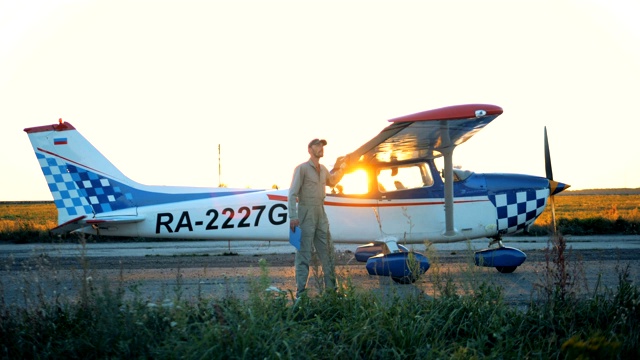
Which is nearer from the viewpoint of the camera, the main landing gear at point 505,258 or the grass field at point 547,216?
the main landing gear at point 505,258

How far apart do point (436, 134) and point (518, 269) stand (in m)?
2.97

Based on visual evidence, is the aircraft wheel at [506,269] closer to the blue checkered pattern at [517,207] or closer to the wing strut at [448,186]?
the blue checkered pattern at [517,207]

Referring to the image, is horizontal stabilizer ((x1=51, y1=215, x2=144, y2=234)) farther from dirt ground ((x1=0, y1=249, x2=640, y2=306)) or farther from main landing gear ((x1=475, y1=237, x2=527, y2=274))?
main landing gear ((x1=475, y1=237, x2=527, y2=274))

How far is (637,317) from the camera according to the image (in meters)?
5.91

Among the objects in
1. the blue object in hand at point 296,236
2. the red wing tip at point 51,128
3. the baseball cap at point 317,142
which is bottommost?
the blue object in hand at point 296,236

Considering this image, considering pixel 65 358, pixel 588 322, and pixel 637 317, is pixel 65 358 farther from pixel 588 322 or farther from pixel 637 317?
pixel 637 317

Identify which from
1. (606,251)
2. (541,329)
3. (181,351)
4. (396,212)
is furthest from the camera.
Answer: (606,251)

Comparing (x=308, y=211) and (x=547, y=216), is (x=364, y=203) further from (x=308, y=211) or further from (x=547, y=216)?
(x=547, y=216)

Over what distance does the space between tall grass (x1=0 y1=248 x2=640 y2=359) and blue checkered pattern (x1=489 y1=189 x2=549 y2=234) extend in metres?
5.38

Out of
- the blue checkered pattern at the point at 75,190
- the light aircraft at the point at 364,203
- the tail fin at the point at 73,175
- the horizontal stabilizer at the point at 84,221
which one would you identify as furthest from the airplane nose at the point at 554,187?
the blue checkered pattern at the point at 75,190

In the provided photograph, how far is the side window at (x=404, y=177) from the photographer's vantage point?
11703 millimetres

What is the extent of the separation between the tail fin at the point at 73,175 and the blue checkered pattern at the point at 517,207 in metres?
6.80

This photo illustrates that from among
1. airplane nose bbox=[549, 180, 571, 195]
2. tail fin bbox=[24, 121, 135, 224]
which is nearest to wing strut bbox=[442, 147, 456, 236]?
airplane nose bbox=[549, 180, 571, 195]

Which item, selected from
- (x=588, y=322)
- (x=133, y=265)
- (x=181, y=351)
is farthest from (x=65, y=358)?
(x=133, y=265)
